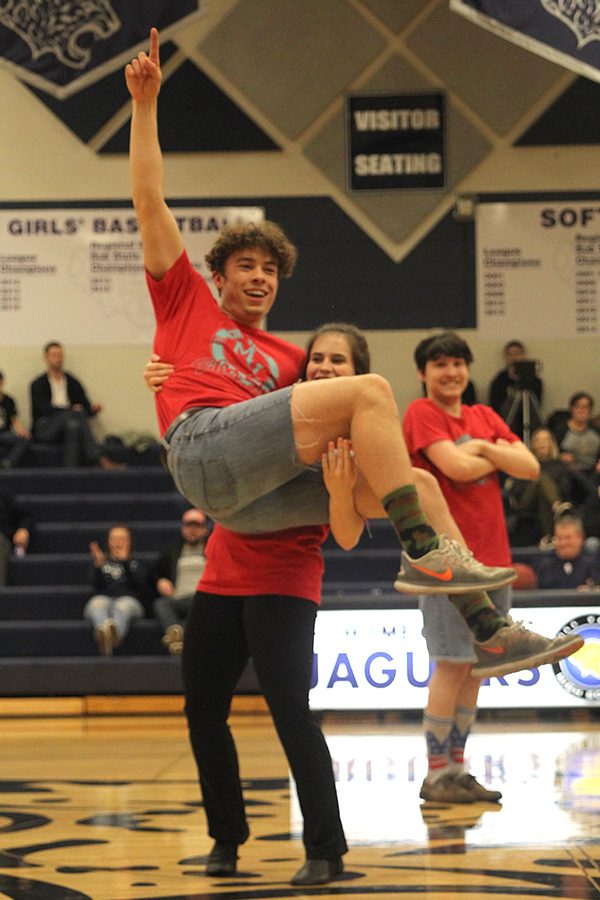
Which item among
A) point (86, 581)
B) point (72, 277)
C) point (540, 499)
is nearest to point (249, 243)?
point (86, 581)

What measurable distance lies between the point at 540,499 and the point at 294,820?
6795mm

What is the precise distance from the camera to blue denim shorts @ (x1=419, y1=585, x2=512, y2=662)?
4.83m

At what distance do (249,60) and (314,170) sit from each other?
4.02 feet

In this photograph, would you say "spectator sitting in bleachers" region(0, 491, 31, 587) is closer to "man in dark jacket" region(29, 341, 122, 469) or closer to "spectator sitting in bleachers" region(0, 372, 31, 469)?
"spectator sitting in bleachers" region(0, 372, 31, 469)

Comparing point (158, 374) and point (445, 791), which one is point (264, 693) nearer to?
point (158, 374)

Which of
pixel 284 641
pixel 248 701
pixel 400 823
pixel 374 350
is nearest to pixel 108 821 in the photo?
pixel 400 823

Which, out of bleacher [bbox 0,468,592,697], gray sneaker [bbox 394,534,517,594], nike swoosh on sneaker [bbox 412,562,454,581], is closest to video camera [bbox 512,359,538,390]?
bleacher [bbox 0,468,592,697]

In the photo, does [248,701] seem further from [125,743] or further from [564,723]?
[564,723]

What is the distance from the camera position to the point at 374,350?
521 inches

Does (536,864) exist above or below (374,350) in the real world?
below

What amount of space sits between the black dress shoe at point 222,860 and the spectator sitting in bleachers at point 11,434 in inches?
349

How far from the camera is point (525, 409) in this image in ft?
40.7

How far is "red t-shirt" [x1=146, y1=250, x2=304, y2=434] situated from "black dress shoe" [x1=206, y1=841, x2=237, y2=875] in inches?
45.3

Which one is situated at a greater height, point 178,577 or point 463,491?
point 463,491
